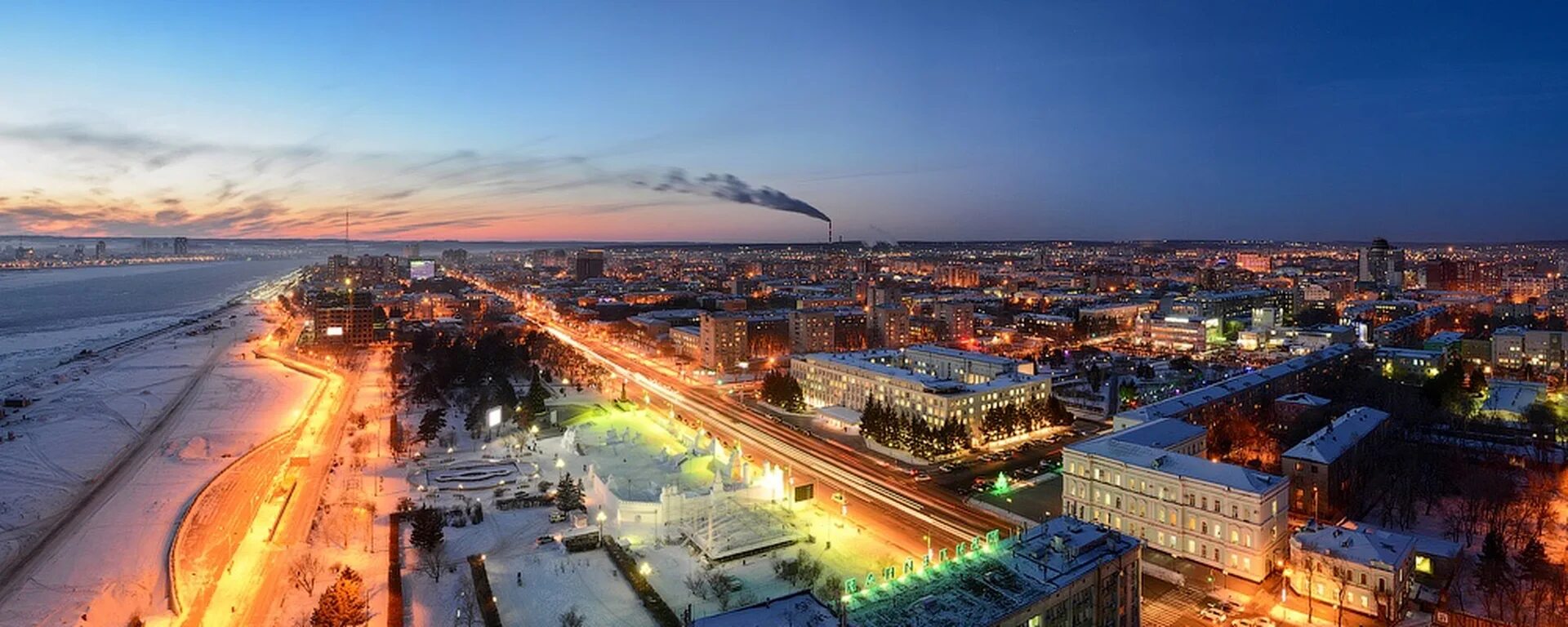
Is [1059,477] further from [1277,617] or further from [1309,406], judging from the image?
[1309,406]

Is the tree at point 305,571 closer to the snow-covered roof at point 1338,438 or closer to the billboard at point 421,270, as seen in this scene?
the snow-covered roof at point 1338,438

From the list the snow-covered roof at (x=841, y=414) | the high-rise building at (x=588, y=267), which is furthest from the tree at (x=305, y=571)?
the high-rise building at (x=588, y=267)

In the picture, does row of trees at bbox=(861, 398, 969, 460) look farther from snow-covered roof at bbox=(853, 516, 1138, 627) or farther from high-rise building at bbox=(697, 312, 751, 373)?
high-rise building at bbox=(697, 312, 751, 373)

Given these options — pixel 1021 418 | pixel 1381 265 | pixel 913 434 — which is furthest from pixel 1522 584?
pixel 1381 265

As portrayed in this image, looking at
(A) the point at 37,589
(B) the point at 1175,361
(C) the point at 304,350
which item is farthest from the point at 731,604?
(C) the point at 304,350

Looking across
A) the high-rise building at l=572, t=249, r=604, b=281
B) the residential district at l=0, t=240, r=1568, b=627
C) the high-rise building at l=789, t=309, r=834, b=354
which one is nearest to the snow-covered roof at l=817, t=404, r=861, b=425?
the residential district at l=0, t=240, r=1568, b=627

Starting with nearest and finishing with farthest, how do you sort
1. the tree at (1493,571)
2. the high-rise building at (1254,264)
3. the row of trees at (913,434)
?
the tree at (1493,571) < the row of trees at (913,434) < the high-rise building at (1254,264)

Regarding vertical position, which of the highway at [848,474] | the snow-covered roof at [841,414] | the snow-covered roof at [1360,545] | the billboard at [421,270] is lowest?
the highway at [848,474]
